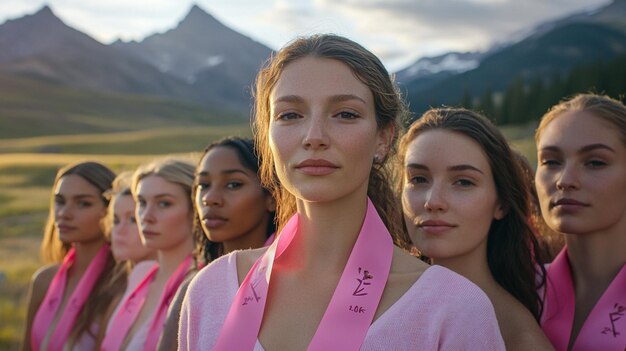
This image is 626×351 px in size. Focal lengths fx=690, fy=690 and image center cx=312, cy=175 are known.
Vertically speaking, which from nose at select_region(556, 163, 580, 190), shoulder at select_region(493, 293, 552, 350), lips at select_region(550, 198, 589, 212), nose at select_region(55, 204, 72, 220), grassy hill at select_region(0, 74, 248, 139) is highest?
grassy hill at select_region(0, 74, 248, 139)

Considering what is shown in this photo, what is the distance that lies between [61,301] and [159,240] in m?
1.85

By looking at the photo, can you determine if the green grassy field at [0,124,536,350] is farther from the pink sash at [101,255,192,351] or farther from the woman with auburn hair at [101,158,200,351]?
the pink sash at [101,255,192,351]

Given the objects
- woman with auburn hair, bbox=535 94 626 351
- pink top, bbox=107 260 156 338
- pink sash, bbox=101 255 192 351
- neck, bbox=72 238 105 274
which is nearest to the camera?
woman with auburn hair, bbox=535 94 626 351

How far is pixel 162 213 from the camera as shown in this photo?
589cm

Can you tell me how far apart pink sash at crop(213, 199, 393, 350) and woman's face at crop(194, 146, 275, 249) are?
206 cm

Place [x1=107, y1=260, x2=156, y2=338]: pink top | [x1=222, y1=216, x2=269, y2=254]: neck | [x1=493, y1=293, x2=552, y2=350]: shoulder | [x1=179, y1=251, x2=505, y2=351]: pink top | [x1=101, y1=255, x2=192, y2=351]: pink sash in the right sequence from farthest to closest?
1. [x1=107, y1=260, x2=156, y2=338]: pink top
2. [x1=101, y1=255, x2=192, y2=351]: pink sash
3. [x1=222, y1=216, x2=269, y2=254]: neck
4. [x1=493, y1=293, x2=552, y2=350]: shoulder
5. [x1=179, y1=251, x2=505, y2=351]: pink top

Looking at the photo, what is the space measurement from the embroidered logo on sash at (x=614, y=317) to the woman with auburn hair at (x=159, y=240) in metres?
3.13

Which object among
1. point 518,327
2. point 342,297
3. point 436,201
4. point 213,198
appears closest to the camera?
point 342,297

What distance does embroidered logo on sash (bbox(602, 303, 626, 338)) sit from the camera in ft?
12.5

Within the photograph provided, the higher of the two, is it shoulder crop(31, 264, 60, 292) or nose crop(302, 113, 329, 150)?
nose crop(302, 113, 329, 150)

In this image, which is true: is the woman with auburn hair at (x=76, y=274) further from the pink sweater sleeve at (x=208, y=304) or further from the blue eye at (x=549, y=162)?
the blue eye at (x=549, y=162)

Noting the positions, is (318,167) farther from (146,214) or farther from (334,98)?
(146,214)

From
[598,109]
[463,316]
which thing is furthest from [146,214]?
[463,316]

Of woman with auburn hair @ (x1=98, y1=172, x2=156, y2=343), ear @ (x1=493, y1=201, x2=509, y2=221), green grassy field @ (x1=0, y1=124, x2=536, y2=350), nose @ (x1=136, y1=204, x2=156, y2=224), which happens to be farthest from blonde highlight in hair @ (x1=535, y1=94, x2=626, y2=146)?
woman with auburn hair @ (x1=98, y1=172, x2=156, y2=343)
